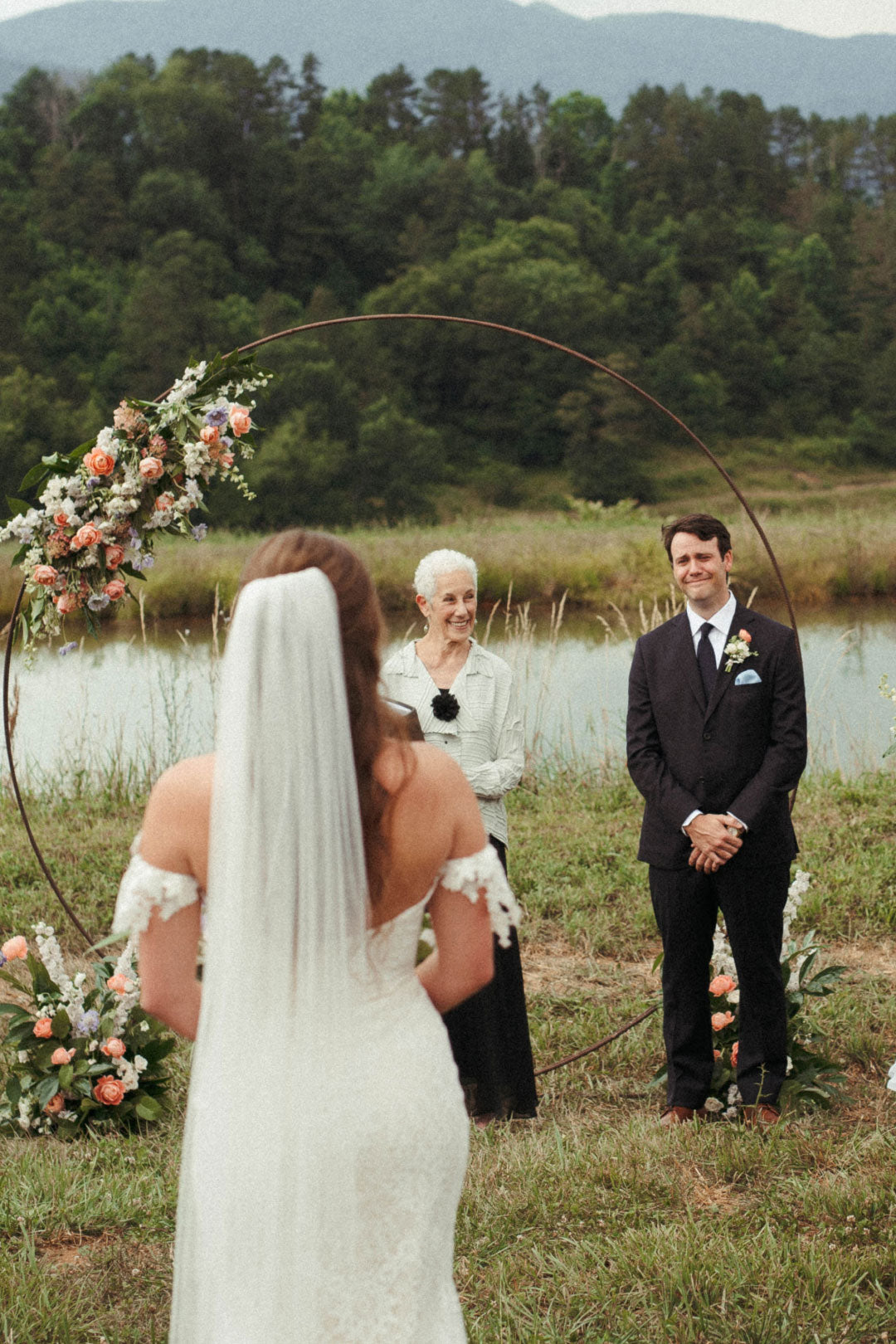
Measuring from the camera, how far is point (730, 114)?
5575cm

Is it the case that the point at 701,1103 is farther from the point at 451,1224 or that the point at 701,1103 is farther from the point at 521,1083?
the point at 451,1224

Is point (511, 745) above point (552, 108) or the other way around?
the other way around

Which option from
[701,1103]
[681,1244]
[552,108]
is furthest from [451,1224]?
[552,108]

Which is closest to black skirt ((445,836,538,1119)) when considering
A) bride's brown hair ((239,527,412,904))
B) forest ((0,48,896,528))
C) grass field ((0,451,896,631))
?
bride's brown hair ((239,527,412,904))

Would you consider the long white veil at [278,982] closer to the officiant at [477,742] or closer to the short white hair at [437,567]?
the officiant at [477,742]

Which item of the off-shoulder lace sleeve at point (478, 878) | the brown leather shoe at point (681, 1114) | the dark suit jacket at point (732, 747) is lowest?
the brown leather shoe at point (681, 1114)

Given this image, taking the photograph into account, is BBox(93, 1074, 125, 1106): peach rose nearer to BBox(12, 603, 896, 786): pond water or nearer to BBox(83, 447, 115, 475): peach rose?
BBox(12, 603, 896, 786): pond water

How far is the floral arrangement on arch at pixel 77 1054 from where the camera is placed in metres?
4.09

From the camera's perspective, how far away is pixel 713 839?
382 cm

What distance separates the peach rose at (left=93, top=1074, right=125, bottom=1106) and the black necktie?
223 centimetres

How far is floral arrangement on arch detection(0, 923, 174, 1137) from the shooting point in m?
4.09

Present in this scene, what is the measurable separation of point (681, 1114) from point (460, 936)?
7.60ft

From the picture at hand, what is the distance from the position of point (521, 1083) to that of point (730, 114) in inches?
2314

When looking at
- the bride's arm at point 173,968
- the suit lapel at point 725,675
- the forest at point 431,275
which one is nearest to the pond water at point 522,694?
the suit lapel at point 725,675
